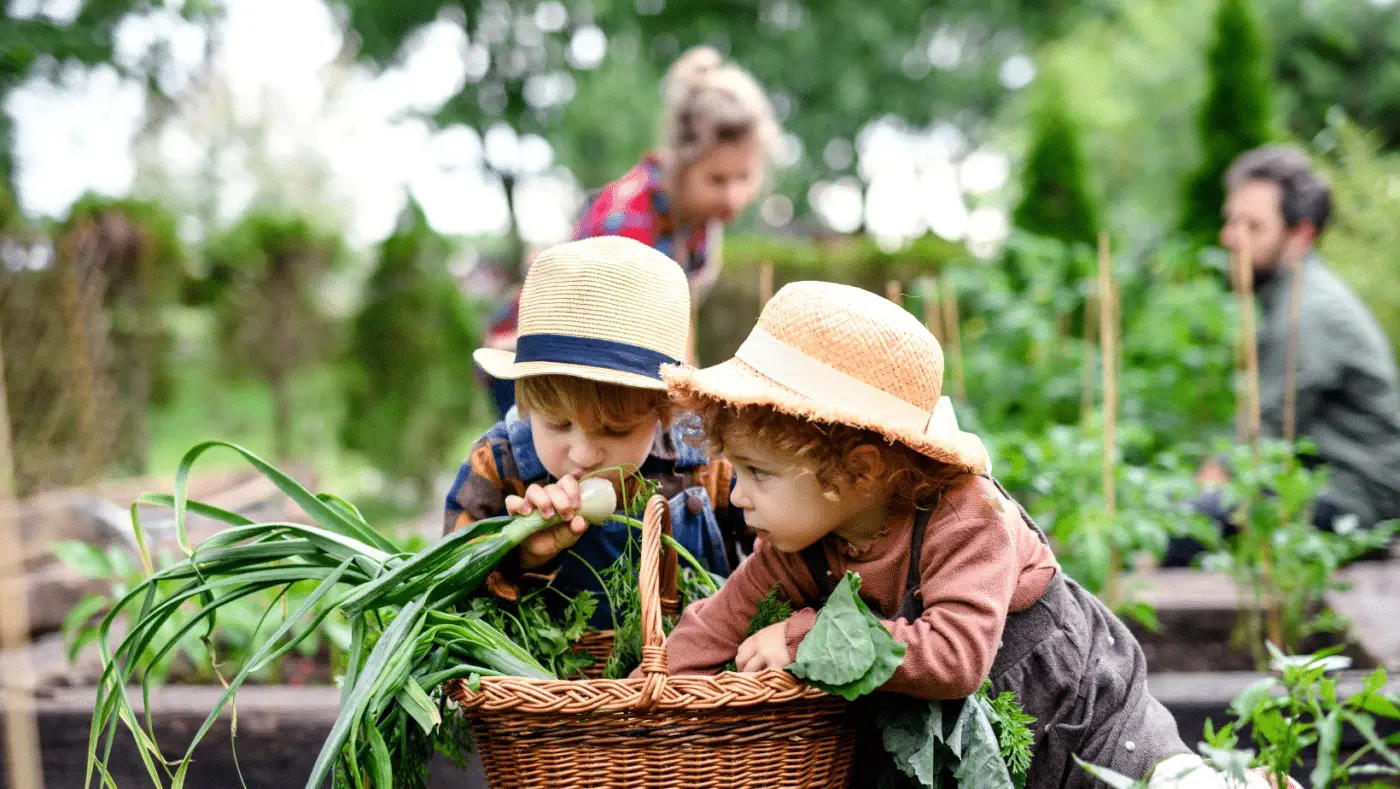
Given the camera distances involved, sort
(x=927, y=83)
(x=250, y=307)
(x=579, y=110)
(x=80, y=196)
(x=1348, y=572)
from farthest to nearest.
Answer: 1. (x=927, y=83)
2. (x=579, y=110)
3. (x=250, y=307)
4. (x=80, y=196)
5. (x=1348, y=572)

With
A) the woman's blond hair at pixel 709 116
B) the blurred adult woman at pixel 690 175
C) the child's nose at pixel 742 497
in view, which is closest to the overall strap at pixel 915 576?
the child's nose at pixel 742 497

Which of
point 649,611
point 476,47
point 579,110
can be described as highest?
point 476,47

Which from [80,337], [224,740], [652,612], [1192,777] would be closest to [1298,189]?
[1192,777]

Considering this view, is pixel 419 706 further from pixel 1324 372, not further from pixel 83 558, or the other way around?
pixel 1324 372

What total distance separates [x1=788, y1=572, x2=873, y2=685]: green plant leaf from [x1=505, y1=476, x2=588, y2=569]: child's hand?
1.57 feet

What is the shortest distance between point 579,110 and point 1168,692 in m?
11.7

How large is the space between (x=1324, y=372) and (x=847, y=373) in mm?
3181

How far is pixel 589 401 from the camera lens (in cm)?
190

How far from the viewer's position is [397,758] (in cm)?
170

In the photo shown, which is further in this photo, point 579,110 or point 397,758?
point 579,110

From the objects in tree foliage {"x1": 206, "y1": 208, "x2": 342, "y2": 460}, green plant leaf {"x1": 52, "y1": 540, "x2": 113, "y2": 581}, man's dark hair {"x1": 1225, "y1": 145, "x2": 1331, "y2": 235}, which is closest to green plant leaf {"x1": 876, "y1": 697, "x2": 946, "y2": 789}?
green plant leaf {"x1": 52, "y1": 540, "x2": 113, "y2": 581}

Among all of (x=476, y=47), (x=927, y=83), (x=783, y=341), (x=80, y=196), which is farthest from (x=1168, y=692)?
(x=927, y=83)

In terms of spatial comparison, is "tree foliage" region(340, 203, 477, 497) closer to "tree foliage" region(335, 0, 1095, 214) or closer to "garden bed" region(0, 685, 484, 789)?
"garden bed" region(0, 685, 484, 789)

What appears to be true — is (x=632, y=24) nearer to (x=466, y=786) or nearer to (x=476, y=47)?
(x=476, y=47)
